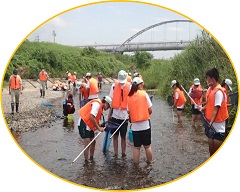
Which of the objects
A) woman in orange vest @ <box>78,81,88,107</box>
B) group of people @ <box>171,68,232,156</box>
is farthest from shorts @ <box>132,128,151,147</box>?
woman in orange vest @ <box>78,81,88,107</box>

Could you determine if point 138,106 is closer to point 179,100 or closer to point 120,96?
point 120,96

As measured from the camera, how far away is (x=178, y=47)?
139 inches

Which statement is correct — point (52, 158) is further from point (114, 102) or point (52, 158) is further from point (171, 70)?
point (171, 70)

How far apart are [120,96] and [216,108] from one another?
129cm

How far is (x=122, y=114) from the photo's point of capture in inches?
179

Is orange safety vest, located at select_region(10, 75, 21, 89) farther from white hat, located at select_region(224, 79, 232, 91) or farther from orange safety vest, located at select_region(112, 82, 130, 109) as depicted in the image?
white hat, located at select_region(224, 79, 232, 91)

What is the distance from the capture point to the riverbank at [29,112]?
3.87 metres

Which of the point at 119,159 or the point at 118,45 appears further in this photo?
the point at 119,159

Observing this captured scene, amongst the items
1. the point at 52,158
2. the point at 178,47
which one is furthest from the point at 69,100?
the point at 178,47

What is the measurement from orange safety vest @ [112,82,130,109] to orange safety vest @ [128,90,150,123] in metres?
0.36

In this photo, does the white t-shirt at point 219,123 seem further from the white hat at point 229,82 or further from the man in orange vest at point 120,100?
the man in orange vest at point 120,100

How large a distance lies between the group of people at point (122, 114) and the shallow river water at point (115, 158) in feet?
0.57

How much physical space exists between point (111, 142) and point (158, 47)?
2.17 m

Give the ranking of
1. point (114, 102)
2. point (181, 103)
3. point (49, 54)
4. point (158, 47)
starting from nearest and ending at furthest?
point (158, 47) → point (49, 54) → point (114, 102) → point (181, 103)
